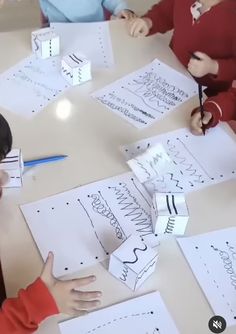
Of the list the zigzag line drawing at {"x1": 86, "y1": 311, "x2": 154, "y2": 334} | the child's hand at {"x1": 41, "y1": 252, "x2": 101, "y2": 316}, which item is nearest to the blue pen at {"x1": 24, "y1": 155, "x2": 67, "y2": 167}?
the child's hand at {"x1": 41, "y1": 252, "x2": 101, "y2": 316}

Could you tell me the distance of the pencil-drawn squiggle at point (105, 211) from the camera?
0.93m


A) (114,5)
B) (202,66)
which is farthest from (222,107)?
(114,5)

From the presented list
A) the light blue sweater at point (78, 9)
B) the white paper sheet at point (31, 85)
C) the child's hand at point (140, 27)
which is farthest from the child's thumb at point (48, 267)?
the light blue sweater at point (78, 9)

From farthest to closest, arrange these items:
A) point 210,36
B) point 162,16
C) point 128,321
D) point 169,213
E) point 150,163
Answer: point 162,16, point 210,36, point 150,163, point 169,213, point 128,321

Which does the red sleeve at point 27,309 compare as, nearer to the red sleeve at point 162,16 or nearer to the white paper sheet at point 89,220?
the white paper sheet at point 89,220

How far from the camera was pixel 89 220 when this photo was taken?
939 mm

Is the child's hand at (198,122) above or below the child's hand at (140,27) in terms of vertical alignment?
below

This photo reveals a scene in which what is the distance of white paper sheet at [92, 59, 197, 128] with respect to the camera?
3.78 feet

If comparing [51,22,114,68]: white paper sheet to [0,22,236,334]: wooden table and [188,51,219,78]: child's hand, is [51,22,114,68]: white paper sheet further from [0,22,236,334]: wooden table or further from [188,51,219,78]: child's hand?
[188,51,219,78]: child's hand

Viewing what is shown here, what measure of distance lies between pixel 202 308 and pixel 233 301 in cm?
5

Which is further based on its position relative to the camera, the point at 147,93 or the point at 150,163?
the point at 147,93

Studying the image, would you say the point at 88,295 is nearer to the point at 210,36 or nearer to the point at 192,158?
the point at 192,158

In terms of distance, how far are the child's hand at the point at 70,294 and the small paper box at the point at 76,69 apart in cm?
46

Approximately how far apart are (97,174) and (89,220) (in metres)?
0.11
